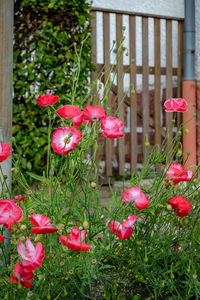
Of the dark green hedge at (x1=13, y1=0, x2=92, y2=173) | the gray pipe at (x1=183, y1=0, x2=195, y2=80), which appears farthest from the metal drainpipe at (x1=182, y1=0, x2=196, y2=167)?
the dark green hedge at (x1=13, y1=0, x2=92, y2=173)

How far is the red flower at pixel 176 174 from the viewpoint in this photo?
1.36 metres

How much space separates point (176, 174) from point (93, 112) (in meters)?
0.36

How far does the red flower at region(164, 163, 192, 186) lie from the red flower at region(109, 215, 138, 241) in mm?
190

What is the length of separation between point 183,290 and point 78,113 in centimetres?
72

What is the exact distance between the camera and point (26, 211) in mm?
1412

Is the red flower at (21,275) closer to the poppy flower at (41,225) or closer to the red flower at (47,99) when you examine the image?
the poppy flower at (41,225)

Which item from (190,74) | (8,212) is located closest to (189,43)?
(190,74)

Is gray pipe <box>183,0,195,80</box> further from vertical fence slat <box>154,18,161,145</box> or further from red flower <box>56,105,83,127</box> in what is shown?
red flower <box>56,105,83,127</box>

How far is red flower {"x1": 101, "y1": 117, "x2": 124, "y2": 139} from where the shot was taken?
1.30 meters

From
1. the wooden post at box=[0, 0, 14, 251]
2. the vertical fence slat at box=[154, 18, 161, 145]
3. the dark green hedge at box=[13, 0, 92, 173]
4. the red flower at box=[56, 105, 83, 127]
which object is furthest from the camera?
the vertical fence slat at box=[154, 18, 161, 145]

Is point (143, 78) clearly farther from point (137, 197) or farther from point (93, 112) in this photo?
point (137, 197)

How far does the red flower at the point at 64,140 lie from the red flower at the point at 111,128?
0.08m

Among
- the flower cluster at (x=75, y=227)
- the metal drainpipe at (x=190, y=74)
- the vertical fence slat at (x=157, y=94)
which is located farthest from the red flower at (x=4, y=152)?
the vertical fence slat at (x=157, y=94)

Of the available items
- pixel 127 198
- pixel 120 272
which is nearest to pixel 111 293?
pixel 120 272
